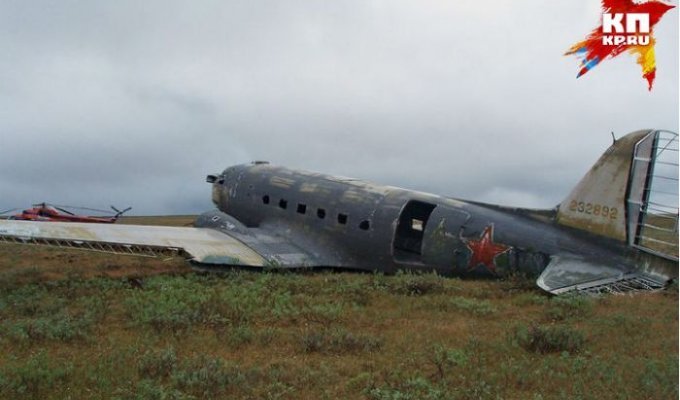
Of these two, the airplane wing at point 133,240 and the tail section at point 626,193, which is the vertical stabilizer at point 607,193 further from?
the airplane wing at point 133,240

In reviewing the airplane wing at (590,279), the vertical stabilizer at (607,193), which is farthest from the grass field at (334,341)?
the vertical stabilizer at (607,193)

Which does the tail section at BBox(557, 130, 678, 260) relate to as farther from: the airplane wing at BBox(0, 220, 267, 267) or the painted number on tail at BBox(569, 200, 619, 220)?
the airplane wing at BBox(0, 220, 267, 267)

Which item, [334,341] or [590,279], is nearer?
[334,341]

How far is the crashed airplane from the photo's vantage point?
1420 cm

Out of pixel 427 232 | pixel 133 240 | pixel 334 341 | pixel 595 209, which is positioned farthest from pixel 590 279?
pixel 133 240

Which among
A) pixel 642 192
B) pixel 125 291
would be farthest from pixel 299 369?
pixel 642 192

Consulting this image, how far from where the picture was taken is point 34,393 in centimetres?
654

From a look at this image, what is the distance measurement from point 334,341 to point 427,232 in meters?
9.66

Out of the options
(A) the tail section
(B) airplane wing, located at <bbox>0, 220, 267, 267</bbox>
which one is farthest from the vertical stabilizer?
(B) airplane wing, located at <bbox>0, 220, 267, 267</bbox>

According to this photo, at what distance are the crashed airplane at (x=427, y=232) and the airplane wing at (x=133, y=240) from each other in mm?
38

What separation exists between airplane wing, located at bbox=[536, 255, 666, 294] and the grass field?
48cm

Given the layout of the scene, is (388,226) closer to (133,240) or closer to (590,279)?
(590,279)

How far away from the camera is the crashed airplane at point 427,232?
559 inches

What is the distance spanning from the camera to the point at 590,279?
1382cm
